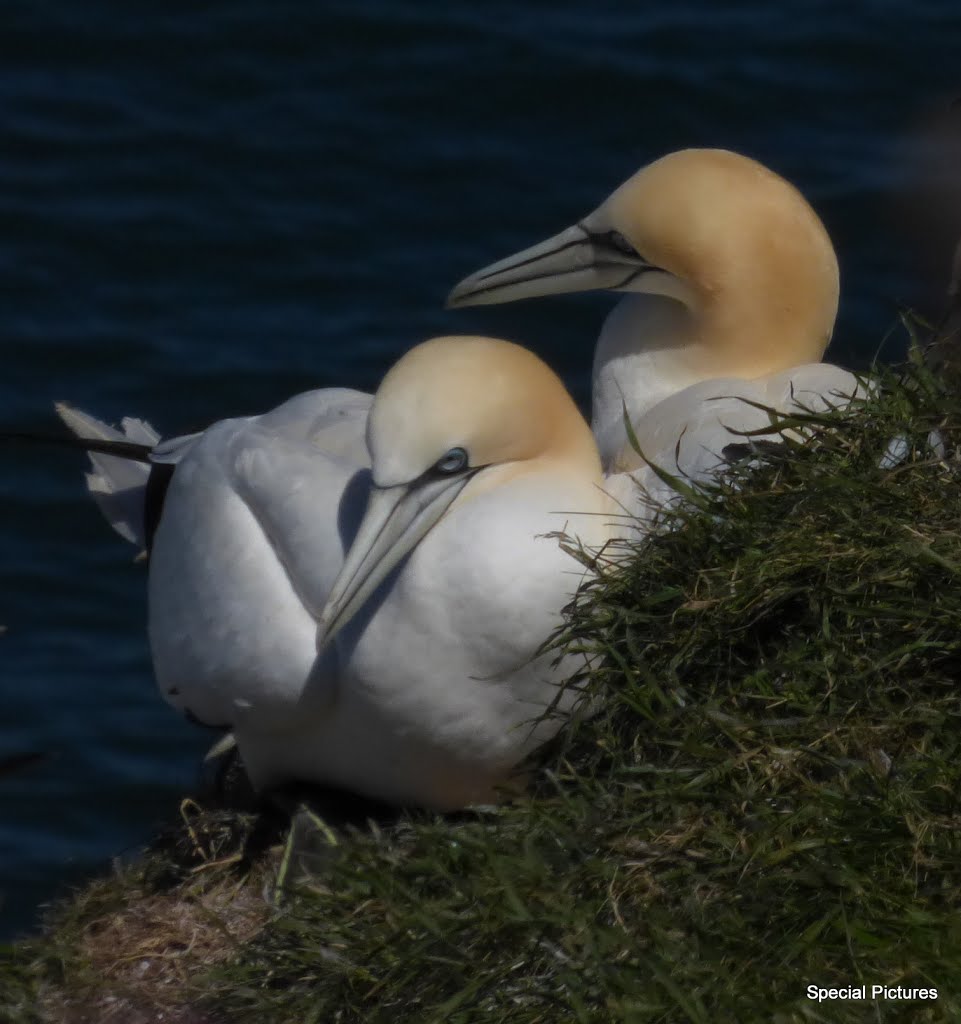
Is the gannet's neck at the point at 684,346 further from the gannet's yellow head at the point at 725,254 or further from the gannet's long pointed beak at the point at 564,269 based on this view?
the gannet's long pointed beak at the point at 564,269

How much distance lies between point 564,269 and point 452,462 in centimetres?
136

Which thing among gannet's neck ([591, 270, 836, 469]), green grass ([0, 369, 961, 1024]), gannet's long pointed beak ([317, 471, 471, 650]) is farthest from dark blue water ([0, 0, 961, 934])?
gannet's long pointed beak ([317, 471, 471, 650])

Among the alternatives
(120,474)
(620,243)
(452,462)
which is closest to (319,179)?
(120,474)

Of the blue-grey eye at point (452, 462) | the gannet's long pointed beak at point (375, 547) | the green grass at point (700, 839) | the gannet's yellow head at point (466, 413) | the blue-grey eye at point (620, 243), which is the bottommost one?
the green grass at point (700, 839)

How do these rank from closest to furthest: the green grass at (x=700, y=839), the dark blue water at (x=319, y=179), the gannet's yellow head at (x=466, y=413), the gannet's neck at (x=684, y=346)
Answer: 1. the green grass at (x=700, y=839)
2. the gannet's yellow head at (x=466, y=413)
3. the gannet's neck at (x=684, y=346)
4. the dark blue water at (x=319, y=179)

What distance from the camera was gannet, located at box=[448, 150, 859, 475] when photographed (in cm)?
521

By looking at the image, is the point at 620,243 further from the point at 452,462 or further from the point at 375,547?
the point at 375,547

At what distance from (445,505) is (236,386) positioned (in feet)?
17.8

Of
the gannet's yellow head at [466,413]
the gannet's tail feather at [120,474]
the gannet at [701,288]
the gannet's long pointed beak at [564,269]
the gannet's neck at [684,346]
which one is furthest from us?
the gannet's tail feather at [120,474]

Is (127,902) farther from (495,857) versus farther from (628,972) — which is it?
(628,972)

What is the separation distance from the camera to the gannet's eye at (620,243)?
17.8 feet

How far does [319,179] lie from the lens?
11.0 meters

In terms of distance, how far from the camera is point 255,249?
34.8 feet

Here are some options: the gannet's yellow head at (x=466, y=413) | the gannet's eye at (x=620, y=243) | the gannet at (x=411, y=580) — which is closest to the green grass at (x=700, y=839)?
the gannet at (x=411, y=580)
